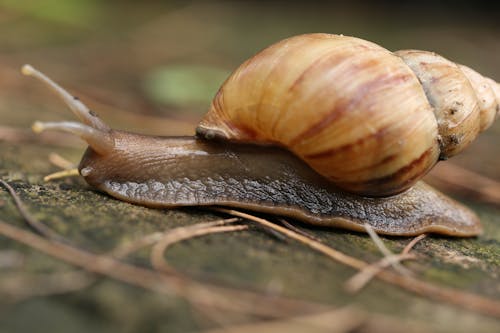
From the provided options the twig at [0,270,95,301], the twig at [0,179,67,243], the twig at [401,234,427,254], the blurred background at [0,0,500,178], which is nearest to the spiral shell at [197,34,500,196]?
the twig at [401,234,427,254]

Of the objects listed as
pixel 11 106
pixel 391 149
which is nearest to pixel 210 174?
pixel 391 149

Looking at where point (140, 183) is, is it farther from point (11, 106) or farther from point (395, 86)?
point (11, 106)

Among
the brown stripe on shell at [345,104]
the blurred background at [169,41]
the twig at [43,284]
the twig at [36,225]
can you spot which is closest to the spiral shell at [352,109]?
the brown stripe on shell at [345,104]

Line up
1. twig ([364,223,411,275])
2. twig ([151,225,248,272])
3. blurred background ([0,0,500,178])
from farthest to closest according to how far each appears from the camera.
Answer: blurred background ([0,0,500,178]), twig ([364,223,411,275]), twig ([151,225,248,272])

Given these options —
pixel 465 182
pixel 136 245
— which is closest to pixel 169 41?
pixel 465 182

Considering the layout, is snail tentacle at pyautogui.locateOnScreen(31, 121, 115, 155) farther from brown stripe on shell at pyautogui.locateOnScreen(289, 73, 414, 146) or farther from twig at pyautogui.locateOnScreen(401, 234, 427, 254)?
twig at pyautogui.locateOnScreen(401, 234, 427, 254)

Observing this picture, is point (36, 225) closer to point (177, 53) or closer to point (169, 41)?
point (177, 53)

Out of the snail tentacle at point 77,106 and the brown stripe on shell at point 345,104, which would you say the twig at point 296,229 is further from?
the snail tentacle at point 77,106

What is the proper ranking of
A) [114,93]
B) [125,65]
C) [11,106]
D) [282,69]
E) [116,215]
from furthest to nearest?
[125,65] → [114,93] → [11,106] → [282,69] → [116,215]
